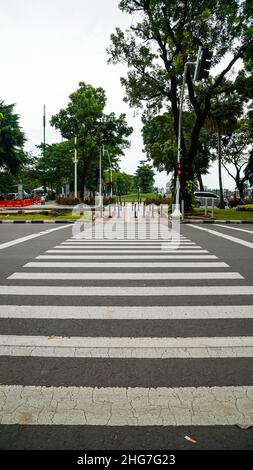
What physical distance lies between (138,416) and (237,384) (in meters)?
0.90

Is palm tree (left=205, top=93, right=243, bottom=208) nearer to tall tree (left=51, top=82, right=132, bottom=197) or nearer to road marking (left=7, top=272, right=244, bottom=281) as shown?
tall tree (left=51, top=82, right=132, bottom=197)

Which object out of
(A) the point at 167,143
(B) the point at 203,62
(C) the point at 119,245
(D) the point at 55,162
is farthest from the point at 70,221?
(D) the point at 55,162

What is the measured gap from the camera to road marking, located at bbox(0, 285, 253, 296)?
5.61 m

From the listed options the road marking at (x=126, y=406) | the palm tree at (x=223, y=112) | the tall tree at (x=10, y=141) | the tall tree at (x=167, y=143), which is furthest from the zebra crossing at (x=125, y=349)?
the tall tree at (x=10, y=141)

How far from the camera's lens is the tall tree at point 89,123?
43.8m

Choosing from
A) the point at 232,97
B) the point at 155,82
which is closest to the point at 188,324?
the point at 155,82

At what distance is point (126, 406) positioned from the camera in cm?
274

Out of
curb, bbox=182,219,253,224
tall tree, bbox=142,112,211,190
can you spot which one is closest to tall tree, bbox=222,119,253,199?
tall tree, bbox=142,112,211,190

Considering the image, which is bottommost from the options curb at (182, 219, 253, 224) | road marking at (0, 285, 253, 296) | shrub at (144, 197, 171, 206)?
road marking at (0, 285, 253, 296)

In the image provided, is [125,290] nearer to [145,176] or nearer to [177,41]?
[177,41]

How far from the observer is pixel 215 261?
821 cm

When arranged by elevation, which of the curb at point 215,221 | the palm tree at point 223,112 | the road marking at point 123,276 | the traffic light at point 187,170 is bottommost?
the road marking at point 123,276

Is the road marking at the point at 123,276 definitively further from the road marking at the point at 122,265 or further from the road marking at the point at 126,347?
the road marking at the point at 126,347

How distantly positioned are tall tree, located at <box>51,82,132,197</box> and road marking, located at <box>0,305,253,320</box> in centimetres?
4085
